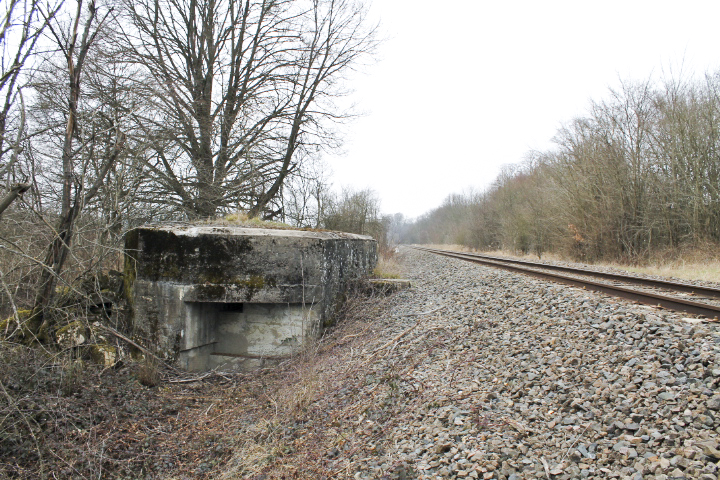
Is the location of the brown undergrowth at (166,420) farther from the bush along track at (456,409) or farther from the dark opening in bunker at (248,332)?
the dark opening in bunker at (248,332)

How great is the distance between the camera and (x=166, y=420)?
394 centimetres

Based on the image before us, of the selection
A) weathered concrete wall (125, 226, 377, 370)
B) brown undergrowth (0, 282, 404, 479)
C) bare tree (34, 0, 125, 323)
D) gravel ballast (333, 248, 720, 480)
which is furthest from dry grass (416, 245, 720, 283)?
bare tree (34, 0, 125, 323)

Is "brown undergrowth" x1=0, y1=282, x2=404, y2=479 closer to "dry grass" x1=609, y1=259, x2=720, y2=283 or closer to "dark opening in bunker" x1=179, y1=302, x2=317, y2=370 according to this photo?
"dark opening in bunker" x1=179, y1=302, x2=317, y2=370

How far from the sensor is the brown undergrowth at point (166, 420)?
3035 millimetres

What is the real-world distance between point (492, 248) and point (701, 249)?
18297 mm

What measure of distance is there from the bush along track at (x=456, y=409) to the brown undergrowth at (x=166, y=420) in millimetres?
18

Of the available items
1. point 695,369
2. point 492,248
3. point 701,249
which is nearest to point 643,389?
point 695,369

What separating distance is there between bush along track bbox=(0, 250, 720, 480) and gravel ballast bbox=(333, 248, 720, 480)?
1 centimetres

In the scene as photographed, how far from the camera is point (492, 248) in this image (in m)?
29.1

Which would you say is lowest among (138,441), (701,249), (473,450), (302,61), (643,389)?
(138,441)

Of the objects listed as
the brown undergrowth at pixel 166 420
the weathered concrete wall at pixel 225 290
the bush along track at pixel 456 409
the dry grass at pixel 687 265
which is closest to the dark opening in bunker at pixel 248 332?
the weathered concrete wall at pixel 225 290

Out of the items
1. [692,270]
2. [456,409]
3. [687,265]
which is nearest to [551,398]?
[456,409]

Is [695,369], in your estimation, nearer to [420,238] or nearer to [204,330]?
[204,330]

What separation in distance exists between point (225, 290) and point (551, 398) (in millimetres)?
3870
